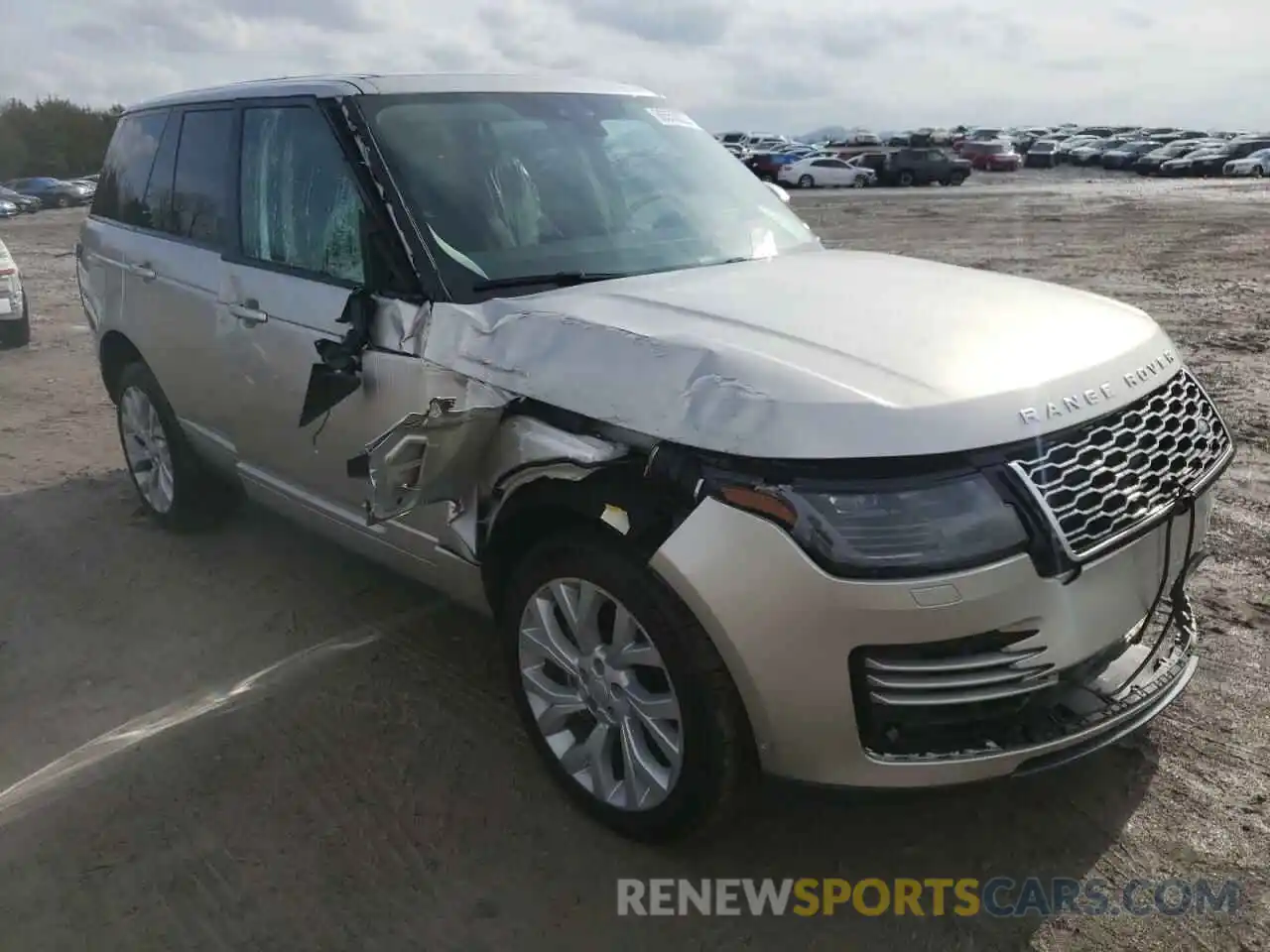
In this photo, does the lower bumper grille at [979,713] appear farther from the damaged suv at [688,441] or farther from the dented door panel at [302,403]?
the dented door panel at [302,403]

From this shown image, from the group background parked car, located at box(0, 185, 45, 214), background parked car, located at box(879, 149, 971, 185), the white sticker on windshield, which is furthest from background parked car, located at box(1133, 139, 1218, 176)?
the white sticker on windshield

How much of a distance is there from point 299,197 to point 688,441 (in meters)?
2.07

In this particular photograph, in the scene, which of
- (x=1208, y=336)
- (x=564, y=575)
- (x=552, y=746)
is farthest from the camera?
(x=1208, y=336)

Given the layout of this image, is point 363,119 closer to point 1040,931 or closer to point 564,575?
point 564,575

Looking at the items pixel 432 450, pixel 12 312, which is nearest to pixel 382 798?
pixel 432 450

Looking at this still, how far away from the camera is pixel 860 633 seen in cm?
224

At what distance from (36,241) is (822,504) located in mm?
24418

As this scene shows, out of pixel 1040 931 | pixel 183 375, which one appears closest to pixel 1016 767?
pixel 1040 931

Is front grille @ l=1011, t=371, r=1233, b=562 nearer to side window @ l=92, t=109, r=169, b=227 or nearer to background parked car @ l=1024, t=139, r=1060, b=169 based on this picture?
side window @ l=92, t=109, r=169, b=227

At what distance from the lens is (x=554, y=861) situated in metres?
2.80

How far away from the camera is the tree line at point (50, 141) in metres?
59.0

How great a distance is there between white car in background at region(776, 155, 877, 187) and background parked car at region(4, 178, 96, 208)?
2725cm

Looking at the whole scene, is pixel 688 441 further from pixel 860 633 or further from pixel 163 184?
pixel 163 184

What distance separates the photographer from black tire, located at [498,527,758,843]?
2447 mm
